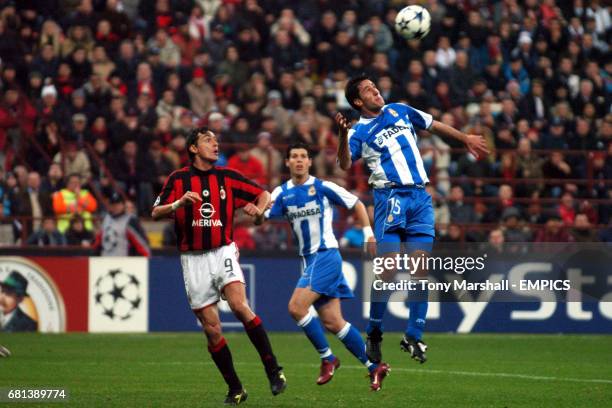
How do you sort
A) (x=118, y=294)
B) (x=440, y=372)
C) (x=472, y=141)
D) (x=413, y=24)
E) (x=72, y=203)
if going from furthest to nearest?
(x=72, y=203), (x=118, y=294), (x=440, y=372), (x=413, y=24), (x=472, y=141)

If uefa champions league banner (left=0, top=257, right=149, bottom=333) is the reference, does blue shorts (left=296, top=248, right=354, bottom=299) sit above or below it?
above

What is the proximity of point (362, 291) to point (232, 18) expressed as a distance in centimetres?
707

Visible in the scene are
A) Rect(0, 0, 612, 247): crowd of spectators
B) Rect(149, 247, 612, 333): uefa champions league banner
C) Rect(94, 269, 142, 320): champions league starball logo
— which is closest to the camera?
Rect(94, 269, 142, 320): champions league starball logo

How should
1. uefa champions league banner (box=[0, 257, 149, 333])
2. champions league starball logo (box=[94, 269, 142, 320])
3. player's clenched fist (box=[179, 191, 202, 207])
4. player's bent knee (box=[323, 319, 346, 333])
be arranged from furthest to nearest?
champions league starball logo (box=[94, 269, 142, 320]), uefa champions league banner (box=[0, 257, 149, 333]), player's bent knee (box=[323, 319, 346, 333]), player's clenched fist (box=[179, 191, 202, 207])

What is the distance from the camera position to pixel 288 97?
2384 cm

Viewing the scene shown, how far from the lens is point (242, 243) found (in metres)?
21.4

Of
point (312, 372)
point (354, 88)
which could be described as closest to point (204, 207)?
point (354, 88)

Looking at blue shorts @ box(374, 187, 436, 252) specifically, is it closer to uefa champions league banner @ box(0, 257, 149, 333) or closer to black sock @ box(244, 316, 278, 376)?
black sock @ box(244, 316, 278, 376)

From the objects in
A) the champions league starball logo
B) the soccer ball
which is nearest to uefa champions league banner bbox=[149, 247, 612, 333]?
the champions league starball logo

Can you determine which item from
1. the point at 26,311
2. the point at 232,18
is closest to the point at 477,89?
the point at 232,18

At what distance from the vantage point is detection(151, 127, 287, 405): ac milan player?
37.2 ft

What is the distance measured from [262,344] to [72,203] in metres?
10.5

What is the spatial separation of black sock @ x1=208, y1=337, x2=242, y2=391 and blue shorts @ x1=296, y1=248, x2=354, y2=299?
2182mm

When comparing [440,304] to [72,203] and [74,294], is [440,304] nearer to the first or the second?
[74,294]
